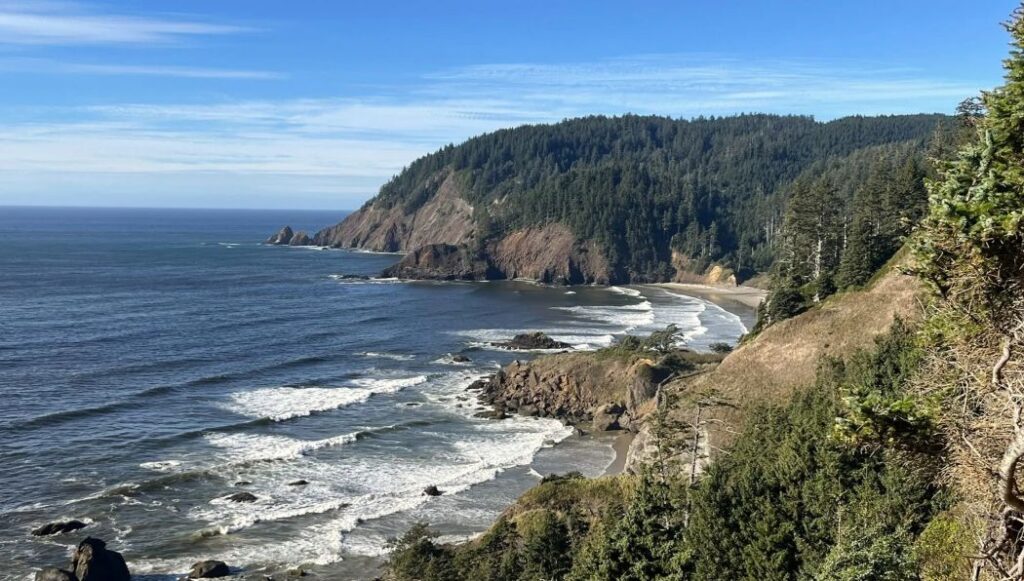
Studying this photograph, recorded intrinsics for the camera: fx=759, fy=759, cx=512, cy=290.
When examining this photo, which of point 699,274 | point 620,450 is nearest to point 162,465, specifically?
point 620,450

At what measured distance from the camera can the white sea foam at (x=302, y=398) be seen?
196 feet

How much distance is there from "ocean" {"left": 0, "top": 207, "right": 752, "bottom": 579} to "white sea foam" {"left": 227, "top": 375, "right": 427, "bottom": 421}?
26 cm

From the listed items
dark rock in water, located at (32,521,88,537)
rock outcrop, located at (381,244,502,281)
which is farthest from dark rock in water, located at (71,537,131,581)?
rock outcrop, located at (381,244,502,281)

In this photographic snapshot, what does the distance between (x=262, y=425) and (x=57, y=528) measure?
1889 centimetres

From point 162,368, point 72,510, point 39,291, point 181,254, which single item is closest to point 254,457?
point 72,510

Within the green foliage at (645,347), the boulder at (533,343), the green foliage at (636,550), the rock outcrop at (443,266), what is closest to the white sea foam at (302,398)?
the green foliage at (645,347)

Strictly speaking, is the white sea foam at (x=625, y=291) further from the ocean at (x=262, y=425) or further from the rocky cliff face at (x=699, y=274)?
the ocean at (x=262, y=425)

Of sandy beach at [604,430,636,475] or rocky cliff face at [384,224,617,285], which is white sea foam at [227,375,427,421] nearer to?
sandy beach at [604,430,636,475]

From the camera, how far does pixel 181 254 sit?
187 metres

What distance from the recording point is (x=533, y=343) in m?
85.6

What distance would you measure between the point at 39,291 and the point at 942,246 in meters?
127

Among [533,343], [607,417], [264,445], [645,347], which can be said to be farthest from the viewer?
[533,343]

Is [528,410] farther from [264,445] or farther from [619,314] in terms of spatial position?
[619,314]

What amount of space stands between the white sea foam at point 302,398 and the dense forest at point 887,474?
95.0ft
